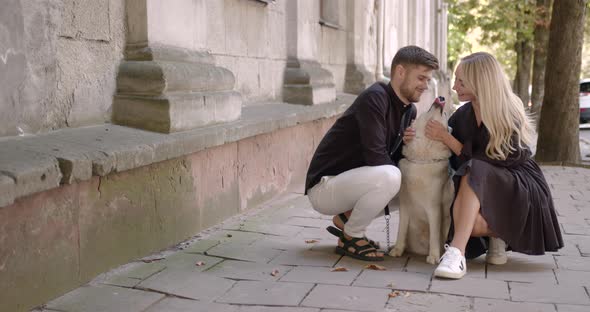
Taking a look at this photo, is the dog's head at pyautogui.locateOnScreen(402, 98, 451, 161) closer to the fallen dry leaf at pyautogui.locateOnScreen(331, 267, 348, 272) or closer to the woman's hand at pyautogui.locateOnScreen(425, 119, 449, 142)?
the woman's hand at pyautogui.locateOnScreen(425, 119, 449, 142)

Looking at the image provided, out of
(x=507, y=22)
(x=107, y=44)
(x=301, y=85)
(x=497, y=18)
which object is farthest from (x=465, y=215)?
(x=497, y=18)

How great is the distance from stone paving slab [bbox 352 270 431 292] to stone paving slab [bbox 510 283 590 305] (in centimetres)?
49

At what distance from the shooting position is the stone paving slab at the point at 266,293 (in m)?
4.04

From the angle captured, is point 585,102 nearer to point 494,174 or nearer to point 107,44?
point 494,174

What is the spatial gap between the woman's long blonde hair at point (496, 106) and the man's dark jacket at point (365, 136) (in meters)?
0.50

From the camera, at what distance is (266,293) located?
4.19 metres

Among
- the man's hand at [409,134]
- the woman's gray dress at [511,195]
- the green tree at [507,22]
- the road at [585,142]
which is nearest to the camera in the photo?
the woman's gray dress at [511,195]

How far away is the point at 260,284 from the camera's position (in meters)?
4.38

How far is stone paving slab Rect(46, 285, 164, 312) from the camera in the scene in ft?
12.8

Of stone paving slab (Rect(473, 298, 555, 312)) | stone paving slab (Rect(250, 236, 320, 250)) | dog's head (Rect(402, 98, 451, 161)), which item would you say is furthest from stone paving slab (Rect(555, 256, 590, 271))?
stone paving slab (Rect(250, 236, 320, 250))

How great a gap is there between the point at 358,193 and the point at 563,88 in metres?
8.31

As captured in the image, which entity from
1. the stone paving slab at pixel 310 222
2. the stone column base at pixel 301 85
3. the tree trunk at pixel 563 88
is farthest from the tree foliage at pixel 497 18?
the stone paving slab at pixel 310 222

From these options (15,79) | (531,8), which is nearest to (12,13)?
(15,79)

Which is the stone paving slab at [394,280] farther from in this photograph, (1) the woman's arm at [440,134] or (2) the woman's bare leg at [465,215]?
(1) the woman's arm at [440,134]
